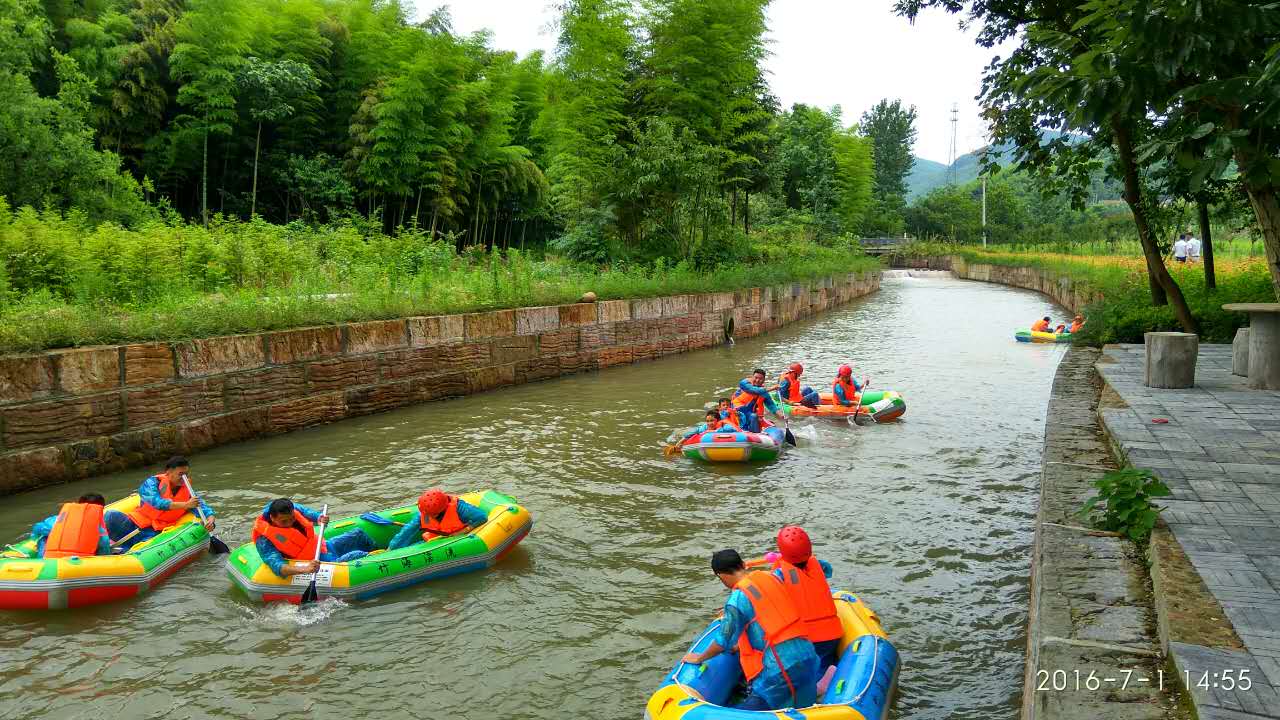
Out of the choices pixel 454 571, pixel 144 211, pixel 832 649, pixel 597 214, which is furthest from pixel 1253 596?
pixel 144 211

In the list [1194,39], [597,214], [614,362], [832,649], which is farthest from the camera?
[597,214]

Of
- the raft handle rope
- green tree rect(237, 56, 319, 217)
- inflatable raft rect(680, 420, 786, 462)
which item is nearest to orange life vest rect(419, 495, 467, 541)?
inflatable raft rect(680, 420, 786, 462)

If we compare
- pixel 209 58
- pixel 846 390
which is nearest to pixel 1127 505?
pixel 846 390

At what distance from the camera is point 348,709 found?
15.4ft

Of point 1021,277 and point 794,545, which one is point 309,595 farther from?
point 1021,277

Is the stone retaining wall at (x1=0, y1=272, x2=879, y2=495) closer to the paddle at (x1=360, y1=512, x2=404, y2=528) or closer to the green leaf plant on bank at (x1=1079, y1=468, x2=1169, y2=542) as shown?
the paddle at (x1=360, y1=512, x2=404, y2=528)

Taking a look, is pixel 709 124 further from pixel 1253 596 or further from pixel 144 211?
pixel 1253 596

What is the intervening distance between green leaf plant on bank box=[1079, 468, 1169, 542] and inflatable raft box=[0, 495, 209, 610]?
21.7 ft

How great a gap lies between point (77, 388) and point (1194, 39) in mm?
9901

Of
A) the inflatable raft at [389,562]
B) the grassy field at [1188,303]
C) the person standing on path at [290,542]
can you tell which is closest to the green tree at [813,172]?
the grassy field at [1188,303]

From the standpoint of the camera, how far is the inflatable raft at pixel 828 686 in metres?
3.85

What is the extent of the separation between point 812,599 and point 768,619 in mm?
323

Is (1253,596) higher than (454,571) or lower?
higher

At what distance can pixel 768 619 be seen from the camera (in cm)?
419
